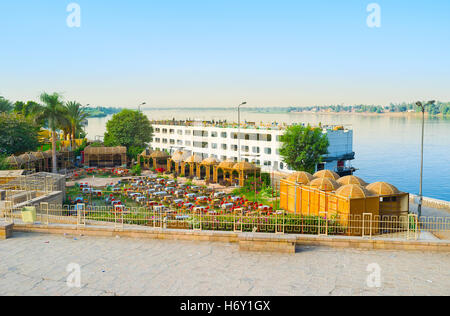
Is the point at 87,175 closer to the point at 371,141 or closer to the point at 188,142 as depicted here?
the point at 188,142

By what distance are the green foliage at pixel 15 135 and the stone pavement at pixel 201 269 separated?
99.6ft

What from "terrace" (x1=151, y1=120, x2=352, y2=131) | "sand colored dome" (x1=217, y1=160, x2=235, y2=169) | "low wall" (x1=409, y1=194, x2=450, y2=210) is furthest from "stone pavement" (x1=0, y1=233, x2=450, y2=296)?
"terrace" (x1=151, y1=120, x2=352, y2=131)

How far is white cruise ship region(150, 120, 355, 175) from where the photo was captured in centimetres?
5422

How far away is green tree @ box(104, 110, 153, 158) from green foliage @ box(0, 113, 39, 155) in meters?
15.6

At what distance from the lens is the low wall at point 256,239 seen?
12758 millimetres

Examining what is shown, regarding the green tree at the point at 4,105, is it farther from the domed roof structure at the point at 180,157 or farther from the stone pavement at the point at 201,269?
the stone pavement at the point at 201,269

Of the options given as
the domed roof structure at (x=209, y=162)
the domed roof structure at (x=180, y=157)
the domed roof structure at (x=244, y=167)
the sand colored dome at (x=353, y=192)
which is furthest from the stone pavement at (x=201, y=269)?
the domed roof structure at (x=180, y=157)

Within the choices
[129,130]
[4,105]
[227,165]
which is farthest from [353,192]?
[4,105]

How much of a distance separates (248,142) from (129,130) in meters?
18.0

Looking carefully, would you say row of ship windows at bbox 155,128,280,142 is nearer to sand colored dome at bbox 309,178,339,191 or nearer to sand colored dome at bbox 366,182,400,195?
sand colored dome at bbox 309,178,339,191

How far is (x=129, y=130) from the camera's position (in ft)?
189

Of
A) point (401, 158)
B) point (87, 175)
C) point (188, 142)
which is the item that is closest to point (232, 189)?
point (87, 175)

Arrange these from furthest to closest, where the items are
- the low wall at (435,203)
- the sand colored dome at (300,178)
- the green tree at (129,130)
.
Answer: the green tree at (129,130)
the low wall at (435,203)
the sand colored dome at (300,178)
